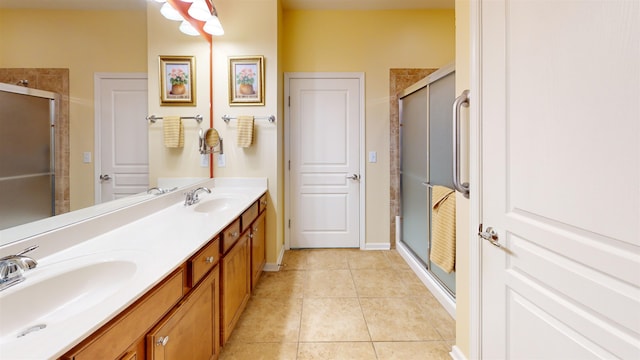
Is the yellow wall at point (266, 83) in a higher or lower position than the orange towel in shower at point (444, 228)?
higher

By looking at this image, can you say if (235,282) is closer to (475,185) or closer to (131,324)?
(131,324)

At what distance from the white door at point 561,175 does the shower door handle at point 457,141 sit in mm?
128

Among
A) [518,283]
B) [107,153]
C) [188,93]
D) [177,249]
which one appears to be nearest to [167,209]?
[107,153]

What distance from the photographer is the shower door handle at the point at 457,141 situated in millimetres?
1275

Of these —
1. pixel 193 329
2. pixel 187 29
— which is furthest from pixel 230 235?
pixel 187 29

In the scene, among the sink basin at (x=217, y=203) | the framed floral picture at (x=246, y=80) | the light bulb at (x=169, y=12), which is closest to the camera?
the light bulb at (x=169, y=12)

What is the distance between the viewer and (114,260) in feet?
3.28

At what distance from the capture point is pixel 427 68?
3.33 m

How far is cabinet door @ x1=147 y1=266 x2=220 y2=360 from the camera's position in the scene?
92 cm

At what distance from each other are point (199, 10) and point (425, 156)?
7.48ft

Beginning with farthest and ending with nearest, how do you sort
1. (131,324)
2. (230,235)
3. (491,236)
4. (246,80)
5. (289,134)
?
(289,134)
(246,80)
(230,235)
(491,236)
(131,324)

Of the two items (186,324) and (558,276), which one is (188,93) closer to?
(186,324)

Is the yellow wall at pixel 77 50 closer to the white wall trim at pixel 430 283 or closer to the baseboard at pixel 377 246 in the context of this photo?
the white wall trim at pixel 430 283

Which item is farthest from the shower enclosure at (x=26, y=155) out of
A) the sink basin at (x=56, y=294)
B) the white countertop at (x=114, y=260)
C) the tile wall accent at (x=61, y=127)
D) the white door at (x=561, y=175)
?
the white door at (x=561, y=175)
